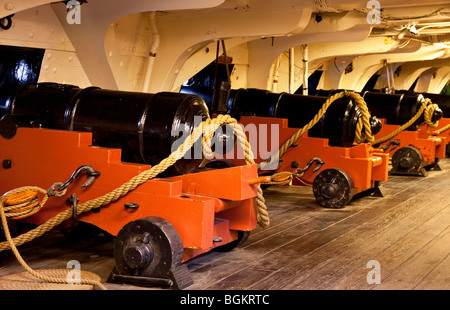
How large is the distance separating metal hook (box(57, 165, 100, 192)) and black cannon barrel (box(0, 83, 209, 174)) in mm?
215

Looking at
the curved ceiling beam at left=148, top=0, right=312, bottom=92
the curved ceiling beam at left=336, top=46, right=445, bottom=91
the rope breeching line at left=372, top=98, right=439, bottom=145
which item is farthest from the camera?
the curved ceiling beam at left=336, top=46, right=445, bottom=91

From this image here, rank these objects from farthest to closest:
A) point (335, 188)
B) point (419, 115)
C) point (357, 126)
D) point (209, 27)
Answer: point (419, 115), point (209, 27), point (357, 126), point (335, 188)

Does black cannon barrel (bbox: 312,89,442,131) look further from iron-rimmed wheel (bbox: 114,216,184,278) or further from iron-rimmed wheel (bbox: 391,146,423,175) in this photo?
iron-rimmed wheel (bbox: 114,216,184,278)

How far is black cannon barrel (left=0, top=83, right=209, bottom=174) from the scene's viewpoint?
3.47m

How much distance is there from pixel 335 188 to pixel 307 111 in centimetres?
83

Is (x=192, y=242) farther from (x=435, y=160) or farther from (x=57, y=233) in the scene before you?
(x=435, y=160)

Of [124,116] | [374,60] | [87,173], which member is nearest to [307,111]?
[124,116]

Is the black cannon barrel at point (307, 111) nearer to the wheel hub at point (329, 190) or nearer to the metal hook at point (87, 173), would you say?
the wheel hub at point (329, 190)

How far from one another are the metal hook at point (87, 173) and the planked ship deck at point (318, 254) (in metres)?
0.40

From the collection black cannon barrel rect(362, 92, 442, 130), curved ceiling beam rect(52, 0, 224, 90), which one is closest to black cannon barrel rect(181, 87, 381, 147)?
curved ceiling beam rect(52, 0, 224, 90)

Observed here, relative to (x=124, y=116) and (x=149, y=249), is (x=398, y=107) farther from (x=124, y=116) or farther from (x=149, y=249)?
(x=149, y=249)

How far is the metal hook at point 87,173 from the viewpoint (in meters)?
3.38

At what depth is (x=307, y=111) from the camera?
5895 mm

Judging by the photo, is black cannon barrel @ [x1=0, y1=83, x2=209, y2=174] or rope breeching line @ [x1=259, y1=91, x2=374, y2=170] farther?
rope breeching line @ [x1=259, y1=91, x2=374, y2=170]
